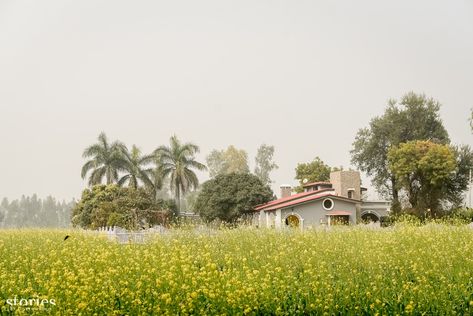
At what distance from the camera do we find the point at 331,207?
165ft

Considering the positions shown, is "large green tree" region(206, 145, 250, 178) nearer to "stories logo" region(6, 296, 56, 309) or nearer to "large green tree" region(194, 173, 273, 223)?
"large green tree" region(194, 173, 273, 223)

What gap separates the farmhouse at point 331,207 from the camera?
4966 centimetres

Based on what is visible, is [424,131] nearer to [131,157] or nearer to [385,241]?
[131,157]

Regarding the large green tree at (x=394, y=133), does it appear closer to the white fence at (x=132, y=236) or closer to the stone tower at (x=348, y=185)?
the stone tower at (x=348, y=185)

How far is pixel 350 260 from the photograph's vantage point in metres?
15.2

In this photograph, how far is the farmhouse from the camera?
163 ft

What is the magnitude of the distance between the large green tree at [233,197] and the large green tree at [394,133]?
17030mm

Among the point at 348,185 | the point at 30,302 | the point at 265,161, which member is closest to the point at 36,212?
the point at 265,161

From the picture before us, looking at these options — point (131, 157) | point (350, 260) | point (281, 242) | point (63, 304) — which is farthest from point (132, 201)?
point (63, 304)

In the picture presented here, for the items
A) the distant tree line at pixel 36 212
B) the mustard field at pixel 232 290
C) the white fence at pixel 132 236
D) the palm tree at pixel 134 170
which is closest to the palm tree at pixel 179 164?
the palm tree at pixel 134 170

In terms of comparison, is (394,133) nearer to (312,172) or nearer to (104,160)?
(312,172)

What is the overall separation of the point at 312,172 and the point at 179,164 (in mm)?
19132

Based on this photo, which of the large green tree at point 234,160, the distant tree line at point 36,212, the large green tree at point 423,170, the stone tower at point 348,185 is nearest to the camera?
the stone tower at point 348,185

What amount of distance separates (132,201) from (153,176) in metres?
13.7
